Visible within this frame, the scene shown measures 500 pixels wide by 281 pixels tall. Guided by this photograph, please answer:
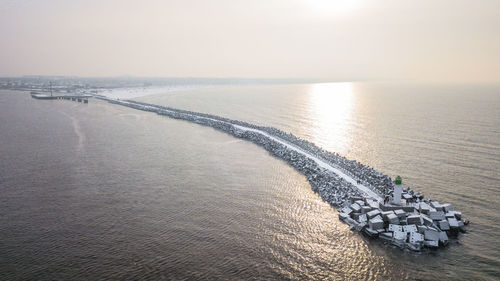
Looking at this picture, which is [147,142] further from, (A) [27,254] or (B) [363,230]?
(B) [363,230]

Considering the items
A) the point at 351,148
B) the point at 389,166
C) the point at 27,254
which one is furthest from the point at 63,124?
the point at 389,166

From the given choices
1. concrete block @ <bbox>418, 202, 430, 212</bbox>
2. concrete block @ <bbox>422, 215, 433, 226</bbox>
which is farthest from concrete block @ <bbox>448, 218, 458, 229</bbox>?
concrete block @ <bbox>422, 215, 433, 226</bbox>

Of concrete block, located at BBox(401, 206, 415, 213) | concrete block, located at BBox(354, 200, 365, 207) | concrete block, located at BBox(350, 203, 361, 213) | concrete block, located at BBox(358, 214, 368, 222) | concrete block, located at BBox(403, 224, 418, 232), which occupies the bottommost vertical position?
concrete block, located at BBox(358, 214, 368, 222)

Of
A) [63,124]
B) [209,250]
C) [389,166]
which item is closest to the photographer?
[209,250]

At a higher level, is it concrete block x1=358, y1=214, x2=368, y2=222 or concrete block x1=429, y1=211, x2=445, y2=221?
concrete block x1=429, y1=211, x2=445, y2=221

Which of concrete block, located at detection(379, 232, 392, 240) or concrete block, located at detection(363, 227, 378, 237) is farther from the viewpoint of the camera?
concrete block, located at detection(363, 227, 378, 237)

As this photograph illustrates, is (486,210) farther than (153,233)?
Yes

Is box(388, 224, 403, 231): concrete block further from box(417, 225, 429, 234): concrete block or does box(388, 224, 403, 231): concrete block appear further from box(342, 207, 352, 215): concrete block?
box(342, 207, 352, 215): concrete block

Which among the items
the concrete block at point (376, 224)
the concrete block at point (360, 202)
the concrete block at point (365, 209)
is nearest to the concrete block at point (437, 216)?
the concrete block at point (376, 224)
